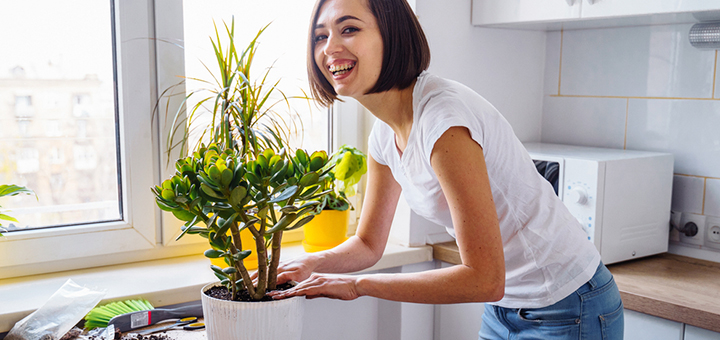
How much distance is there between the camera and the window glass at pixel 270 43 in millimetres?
1674

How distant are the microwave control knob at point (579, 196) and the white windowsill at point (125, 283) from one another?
799mm

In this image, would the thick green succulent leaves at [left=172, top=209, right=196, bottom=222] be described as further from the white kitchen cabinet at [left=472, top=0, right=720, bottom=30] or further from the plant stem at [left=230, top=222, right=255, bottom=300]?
the white kitchen cabinet at [left=472, top=0, right=720, bottom=30]

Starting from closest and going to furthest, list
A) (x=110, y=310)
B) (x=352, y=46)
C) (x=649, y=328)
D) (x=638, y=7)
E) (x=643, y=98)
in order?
1. (x=352, y=46)
2. (x=110, y=310)
3. (x=649, y=328)
4. (x=638, y=7)
5. (x=643, y=98)

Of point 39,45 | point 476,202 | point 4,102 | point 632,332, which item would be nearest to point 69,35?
point 39,45

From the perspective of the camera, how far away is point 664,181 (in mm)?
1706

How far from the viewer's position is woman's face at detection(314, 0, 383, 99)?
1.04 m

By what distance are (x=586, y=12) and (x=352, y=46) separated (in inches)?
36.0

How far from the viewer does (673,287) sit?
1468 millimetres

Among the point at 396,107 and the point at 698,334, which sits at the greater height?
the point at 396,107

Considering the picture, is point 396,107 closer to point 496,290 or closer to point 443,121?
point 443,121

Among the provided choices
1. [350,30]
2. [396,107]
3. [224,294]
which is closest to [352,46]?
[350,30]

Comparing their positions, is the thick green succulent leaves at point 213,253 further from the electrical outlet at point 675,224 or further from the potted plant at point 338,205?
the electrical outlet at point 675,224

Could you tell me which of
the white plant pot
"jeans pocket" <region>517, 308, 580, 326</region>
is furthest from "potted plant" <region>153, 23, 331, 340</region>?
"jeans pocket" <region>517, 308, 580, 326</region>

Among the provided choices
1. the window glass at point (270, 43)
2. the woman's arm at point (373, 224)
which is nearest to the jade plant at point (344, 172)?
the window glass at point (270, 43)
